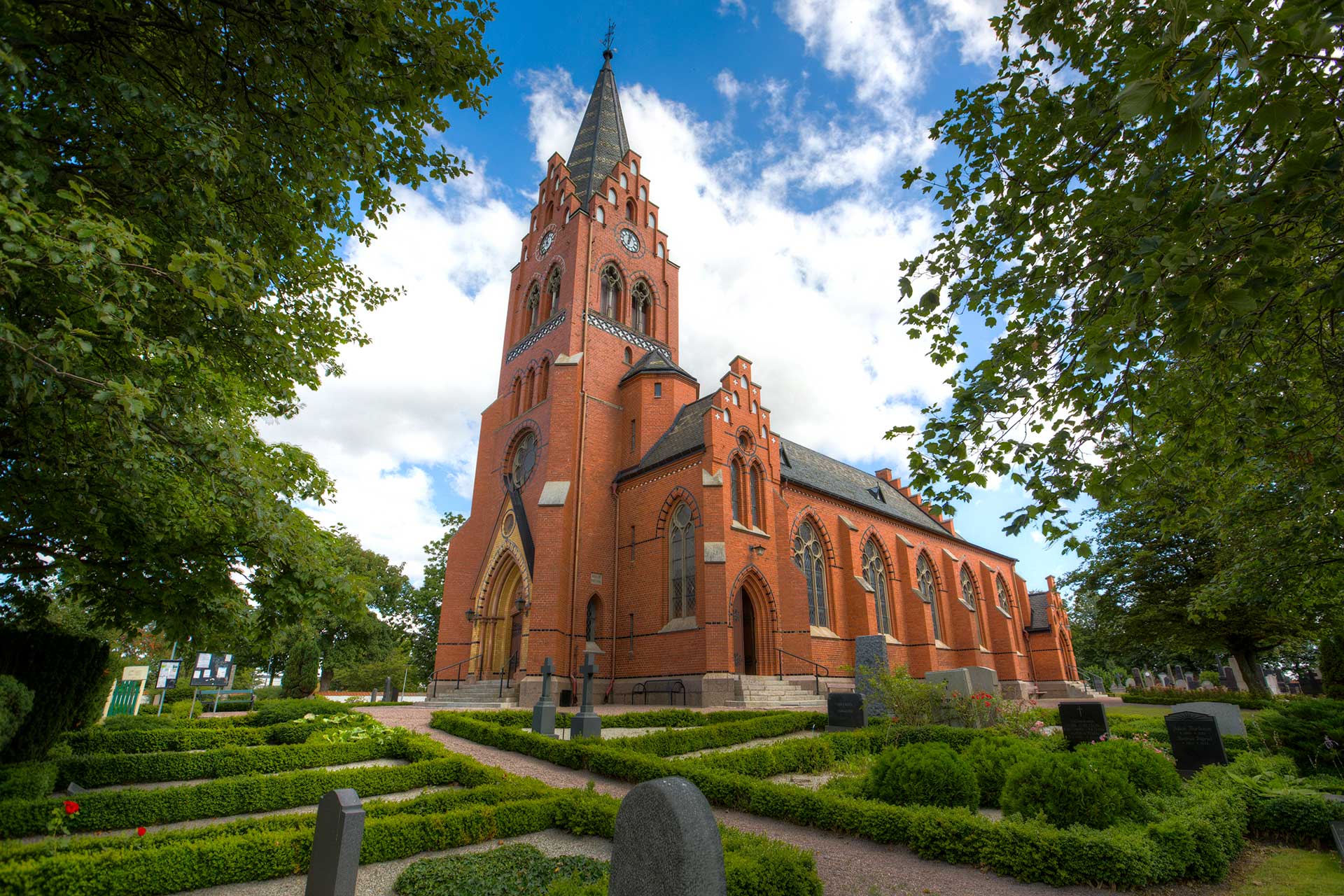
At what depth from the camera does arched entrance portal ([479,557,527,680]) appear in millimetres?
22250

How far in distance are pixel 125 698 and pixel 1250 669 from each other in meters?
41.8

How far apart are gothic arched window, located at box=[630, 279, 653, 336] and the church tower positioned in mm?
71

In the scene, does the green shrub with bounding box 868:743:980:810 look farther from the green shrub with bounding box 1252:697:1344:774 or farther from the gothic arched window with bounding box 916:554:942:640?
the gothic arched window with bounding box 916:554:942:640

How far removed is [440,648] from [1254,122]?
25.9 m

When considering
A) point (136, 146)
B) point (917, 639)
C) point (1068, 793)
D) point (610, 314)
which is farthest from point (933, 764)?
point (610, 314)

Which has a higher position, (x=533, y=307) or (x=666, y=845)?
(x=533, y=307)

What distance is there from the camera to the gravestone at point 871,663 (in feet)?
48.1

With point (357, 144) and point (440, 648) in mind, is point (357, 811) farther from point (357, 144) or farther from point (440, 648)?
point (440, 648)

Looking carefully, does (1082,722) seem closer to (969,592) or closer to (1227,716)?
(1227,716)

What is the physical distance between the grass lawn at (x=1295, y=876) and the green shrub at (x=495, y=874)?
217 inches

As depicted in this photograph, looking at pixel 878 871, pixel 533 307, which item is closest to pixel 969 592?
pixel 533 307

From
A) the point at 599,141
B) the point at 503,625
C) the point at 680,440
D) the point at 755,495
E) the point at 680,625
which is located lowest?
the point at 680,625

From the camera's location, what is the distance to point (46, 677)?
8.62 metres

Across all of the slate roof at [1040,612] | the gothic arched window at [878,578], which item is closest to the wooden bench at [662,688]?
the gothic arched window at [878,578]
